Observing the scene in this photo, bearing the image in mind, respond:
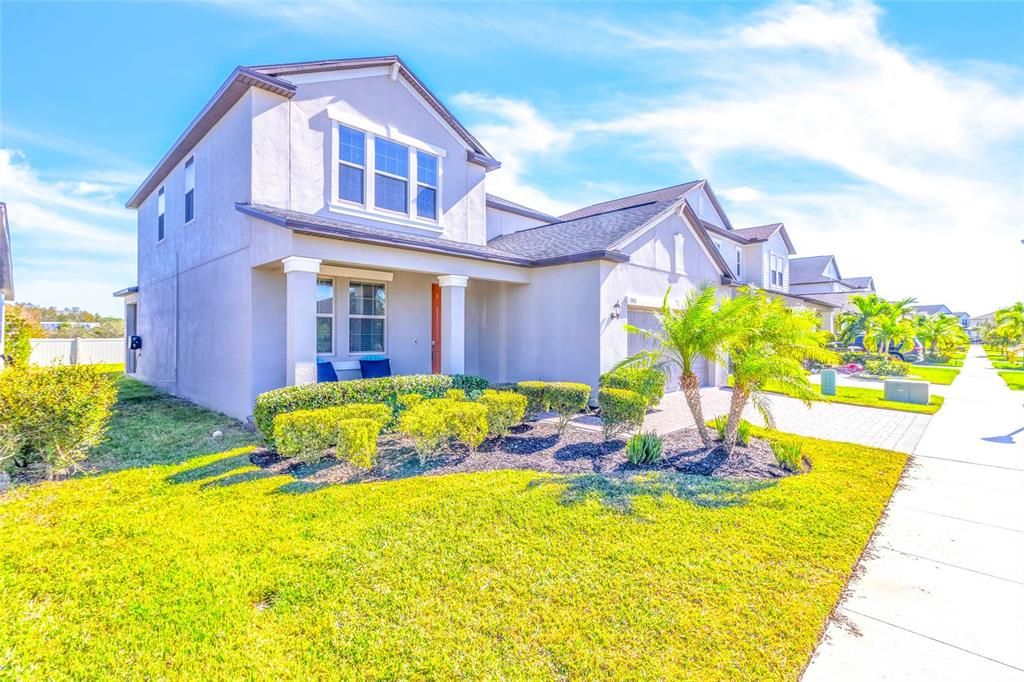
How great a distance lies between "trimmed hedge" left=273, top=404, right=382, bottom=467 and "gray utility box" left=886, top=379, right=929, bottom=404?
50.7ft

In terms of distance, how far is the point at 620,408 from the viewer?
27.7 ft

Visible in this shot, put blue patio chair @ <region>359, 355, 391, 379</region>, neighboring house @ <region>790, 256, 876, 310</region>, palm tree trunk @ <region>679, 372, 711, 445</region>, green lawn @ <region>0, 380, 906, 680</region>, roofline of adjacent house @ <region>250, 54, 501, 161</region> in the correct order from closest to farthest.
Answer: green lawn @ <region>0, 380, 906, 680</region> → palm tree trunk @ <region>679, 372, 711, 445</region> → roofline of adjacent house @ <region>250, 54, 501, 161</region> → blue patio chair @ <region>359, 355, 391, 379</region> → neighboring house @ <region>790, 256, 876, 310</region>

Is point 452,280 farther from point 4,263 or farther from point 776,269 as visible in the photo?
point 776,269

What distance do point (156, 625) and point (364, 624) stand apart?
1.50 metres

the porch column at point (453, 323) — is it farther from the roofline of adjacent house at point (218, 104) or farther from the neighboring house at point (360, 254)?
the roofline of adjacent house at point (218, 104)

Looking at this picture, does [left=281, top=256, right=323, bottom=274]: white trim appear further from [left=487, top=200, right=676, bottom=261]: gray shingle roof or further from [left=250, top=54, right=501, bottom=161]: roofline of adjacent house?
[left=487, top=200, right=676, bottom=261]: gray shingle roof

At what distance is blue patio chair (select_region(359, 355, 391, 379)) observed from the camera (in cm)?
1175

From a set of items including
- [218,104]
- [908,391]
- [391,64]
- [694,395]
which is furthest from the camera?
[908,391]

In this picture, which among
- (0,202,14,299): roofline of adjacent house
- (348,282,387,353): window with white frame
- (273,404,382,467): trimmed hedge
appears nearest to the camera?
(273,404,382,467): trimmed hedge

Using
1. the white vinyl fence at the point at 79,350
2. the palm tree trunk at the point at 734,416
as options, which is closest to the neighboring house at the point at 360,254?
the palm tree trunk at the point at 734,416

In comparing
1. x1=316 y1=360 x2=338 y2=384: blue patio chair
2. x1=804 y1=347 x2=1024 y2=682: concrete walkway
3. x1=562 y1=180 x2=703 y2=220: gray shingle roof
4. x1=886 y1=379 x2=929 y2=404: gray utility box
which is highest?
x1=562 y1=180 x2=703 y2=220: gray shingle roof

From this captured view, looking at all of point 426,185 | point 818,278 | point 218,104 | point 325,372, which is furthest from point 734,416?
point 818,278

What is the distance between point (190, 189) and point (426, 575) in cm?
1385

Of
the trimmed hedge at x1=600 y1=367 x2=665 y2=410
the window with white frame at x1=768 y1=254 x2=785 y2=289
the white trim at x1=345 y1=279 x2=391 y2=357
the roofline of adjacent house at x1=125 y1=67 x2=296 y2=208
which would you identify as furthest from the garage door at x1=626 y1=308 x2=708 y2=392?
the window with white frame at x1=768 y1=254 x2=785 y2=289
